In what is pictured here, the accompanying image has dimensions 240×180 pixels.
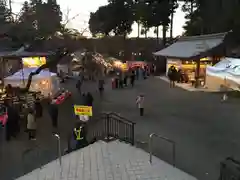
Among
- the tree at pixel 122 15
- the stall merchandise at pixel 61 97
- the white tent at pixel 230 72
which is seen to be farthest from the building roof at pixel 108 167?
the tree at pixel 122 15

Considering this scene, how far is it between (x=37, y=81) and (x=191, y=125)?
10.5 m

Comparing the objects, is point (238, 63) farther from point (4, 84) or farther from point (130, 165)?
point (4, 84)

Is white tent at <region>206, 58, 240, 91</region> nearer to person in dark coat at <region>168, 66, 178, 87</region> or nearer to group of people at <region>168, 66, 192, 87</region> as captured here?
person in dark coat at <region>168, 66, 178, 87</region>

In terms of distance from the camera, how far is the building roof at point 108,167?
7566 millimetres

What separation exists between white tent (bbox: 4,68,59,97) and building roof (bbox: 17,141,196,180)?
1073cm

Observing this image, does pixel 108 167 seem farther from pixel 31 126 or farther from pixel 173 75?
pixel 173 75

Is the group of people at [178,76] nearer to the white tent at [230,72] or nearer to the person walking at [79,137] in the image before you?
the white tent at [230,72]

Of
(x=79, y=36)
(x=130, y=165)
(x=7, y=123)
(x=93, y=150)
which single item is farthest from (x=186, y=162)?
(x=79, y=36)

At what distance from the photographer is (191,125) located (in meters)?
→ 13.2

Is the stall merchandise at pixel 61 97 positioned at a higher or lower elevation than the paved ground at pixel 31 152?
higher

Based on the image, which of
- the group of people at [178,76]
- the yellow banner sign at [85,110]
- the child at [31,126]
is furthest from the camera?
the group of people at [178,76]

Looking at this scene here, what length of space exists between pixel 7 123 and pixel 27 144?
147cm

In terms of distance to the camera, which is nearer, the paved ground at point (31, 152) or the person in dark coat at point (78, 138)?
the paved ground at point (31, 152)

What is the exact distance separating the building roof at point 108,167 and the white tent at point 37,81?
35.2ft
